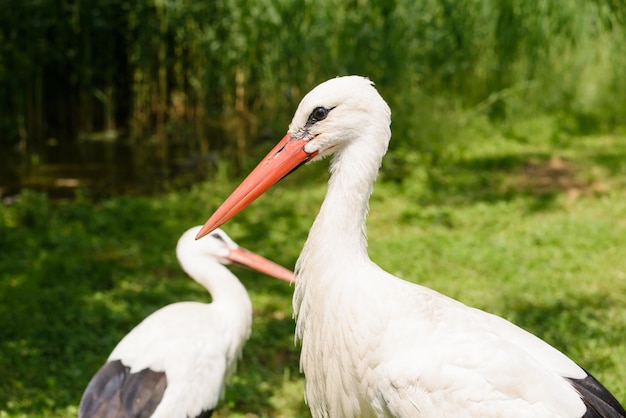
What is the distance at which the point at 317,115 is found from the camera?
301 cm

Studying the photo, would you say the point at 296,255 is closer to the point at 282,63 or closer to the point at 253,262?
the point at 253,262

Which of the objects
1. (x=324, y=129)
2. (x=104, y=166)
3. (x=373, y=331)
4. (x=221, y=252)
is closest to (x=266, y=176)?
(x=324, y=129)

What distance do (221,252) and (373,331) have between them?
1.98 metres

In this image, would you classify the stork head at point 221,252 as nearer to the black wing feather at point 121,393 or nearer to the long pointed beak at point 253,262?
the long pointed beak at point 253,262

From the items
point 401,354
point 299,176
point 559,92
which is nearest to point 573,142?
point 559,92

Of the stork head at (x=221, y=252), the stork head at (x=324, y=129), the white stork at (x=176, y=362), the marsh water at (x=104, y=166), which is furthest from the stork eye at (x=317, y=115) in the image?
the marsh water at (x=104, y=166)

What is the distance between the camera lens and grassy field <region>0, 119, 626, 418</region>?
4.71m

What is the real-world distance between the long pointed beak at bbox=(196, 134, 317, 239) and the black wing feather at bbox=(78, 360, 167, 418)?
93cm

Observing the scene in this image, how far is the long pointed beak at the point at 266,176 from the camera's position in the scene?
306cm

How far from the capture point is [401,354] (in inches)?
108

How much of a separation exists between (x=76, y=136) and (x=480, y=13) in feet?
17.4

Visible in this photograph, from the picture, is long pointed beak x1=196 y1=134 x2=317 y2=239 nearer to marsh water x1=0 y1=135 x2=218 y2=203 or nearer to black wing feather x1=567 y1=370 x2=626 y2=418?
black wing feather x1=567 y1=370 x2=626 y2=418

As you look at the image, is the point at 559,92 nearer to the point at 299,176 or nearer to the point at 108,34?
the point at 299,176

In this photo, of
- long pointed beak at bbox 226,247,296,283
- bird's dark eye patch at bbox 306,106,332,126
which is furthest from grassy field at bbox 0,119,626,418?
bird's dark eye patch at bbox 306,106,332,126
